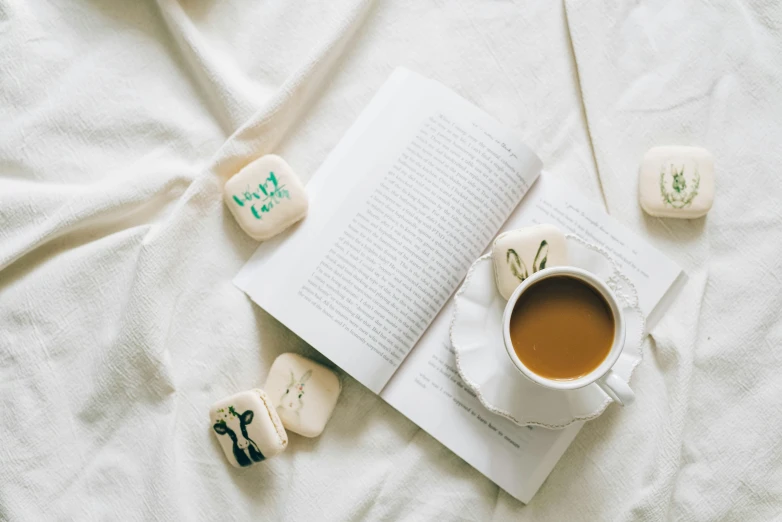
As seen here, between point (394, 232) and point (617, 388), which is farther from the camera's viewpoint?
point (394, 232)

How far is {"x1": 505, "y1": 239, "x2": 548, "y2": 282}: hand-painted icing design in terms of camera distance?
741 mm

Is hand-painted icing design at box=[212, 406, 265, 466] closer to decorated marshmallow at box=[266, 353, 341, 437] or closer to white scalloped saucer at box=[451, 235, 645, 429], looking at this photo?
decorated marshmallow at box=[266, 353, 341, 437]

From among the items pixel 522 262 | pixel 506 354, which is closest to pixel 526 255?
pixel 522 262

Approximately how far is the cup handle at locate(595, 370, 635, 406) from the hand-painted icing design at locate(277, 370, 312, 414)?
1.11 feet

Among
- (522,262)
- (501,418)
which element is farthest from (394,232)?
(501,418)

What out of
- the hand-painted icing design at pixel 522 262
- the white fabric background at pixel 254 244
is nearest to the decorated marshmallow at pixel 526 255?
the hand-painted icing design at pixel 522 262

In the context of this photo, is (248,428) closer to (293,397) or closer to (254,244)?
(293,397)

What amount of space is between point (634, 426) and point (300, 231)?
1.53 ft

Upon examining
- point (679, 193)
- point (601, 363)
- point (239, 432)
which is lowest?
point (239, 432)

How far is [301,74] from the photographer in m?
0.81

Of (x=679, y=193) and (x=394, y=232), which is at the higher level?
(x=679, y=193)

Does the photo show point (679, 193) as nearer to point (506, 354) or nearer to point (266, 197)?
point (506, 354)

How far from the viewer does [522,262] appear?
74 centimetres

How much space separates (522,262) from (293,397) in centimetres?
31
